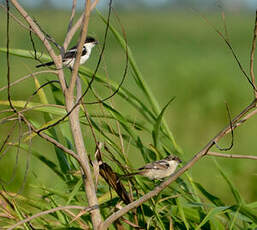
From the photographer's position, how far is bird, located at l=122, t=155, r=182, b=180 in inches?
Result: 79.1

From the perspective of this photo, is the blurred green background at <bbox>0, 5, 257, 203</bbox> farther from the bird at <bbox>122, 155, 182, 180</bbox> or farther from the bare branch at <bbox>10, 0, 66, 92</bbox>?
the bare branch at <bbox>10, 0, 66, 92</bbox>

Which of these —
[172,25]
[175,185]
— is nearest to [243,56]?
[172,25]

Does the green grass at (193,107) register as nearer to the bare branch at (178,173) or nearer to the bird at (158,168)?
the bird at (158,168)

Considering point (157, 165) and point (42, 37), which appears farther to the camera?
point (157, 165)

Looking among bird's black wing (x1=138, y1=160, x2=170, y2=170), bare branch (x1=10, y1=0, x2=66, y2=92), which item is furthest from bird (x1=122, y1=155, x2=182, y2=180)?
bare branch (x1=10, y1=0, x2=66, y2=92)

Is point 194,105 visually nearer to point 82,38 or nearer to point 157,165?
point 157,165

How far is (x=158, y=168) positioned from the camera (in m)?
2.30

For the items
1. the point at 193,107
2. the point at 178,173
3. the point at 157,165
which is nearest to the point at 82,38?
the point at 178,173

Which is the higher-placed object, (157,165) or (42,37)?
(42,37)

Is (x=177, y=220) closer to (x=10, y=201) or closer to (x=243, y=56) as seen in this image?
(x=10, y=201)

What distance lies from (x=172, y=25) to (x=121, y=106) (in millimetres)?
16107

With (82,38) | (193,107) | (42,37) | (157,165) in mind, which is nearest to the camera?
(82,38)

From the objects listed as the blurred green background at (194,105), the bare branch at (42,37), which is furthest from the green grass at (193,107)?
the bare branch at (42,37)

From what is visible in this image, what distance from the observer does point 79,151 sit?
4.71 feet
